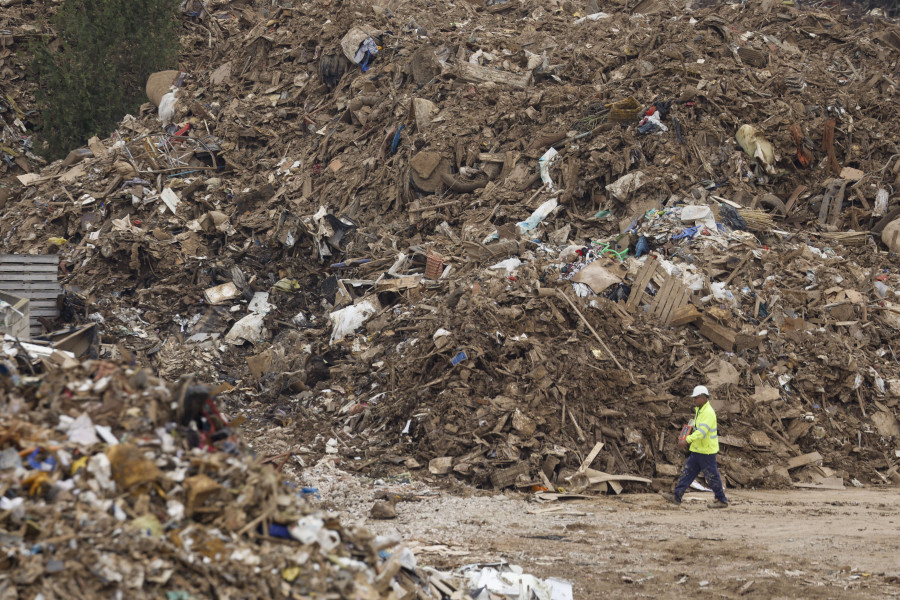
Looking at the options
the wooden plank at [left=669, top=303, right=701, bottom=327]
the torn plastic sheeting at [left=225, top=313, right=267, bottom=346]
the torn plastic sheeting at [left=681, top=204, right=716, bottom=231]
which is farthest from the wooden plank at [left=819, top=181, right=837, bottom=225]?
the torn plastic sheeting at [left=225, top=313, right=267, bottom=346]

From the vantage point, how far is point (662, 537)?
21.7 ft

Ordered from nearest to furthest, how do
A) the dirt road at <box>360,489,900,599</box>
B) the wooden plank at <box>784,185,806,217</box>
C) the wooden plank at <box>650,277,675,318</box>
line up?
the dirt road at <box>360,489,900,599</box> < the wooden plank at <box>650,277,675,318</box> < the wooden plank at <box>784,185,806,217</box>

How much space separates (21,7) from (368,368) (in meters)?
18.8

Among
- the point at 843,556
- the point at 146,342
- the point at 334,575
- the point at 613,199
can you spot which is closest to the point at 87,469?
→ the point at 334,575

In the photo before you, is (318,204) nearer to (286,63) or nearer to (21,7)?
(286,63)

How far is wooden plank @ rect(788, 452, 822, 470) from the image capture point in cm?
848

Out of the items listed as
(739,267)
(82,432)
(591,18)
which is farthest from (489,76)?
(82,432)

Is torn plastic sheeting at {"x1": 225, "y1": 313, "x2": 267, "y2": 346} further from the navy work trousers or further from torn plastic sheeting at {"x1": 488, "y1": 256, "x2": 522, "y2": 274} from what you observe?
the navy work trousers

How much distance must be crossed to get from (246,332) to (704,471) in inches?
269

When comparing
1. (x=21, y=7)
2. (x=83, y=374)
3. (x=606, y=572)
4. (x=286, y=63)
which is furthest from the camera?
(x=21, y=7)

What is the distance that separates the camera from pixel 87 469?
13.0 feet

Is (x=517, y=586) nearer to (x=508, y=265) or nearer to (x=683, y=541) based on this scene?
(x=683, y=541)

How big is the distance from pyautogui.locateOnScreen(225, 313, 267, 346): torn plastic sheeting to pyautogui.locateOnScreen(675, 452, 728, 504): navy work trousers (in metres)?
6.46

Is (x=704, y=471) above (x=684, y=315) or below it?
below
